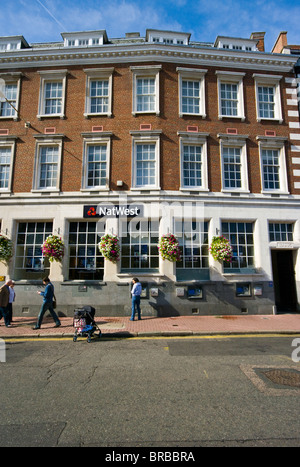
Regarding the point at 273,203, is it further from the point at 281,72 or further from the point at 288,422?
the point at 288,422

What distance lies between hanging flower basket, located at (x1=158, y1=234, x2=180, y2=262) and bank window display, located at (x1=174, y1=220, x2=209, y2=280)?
0.95 meters

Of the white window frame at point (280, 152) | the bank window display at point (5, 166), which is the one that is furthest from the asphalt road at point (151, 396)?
the bank window display at point (5, 166)

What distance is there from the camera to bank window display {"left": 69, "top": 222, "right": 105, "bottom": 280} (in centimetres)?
1354

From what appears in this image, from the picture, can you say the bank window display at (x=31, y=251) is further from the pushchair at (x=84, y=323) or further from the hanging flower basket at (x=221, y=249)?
the hanging flower basket at (x=221, y=249)

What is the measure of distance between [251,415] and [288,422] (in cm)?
49

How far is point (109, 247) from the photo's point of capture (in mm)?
12656

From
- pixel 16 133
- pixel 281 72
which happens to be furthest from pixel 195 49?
pixel 16 133

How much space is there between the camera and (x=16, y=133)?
1466 centimetres

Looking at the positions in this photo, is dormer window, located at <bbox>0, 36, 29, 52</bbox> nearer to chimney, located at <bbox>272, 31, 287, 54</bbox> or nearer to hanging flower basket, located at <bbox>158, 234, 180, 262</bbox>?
hanging flower basket, located at <bbox>158, 234, 180, 262</bbox>

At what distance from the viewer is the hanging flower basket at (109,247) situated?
12.7 meters

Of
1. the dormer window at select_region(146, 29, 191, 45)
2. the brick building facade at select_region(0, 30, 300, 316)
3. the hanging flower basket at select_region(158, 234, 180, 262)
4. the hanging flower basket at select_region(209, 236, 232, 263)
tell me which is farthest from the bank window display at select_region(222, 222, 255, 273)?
the dormer window at select_region(146, 29, 191, 45)

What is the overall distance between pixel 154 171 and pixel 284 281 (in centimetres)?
958

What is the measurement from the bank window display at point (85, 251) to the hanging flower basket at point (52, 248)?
0.92 metres
